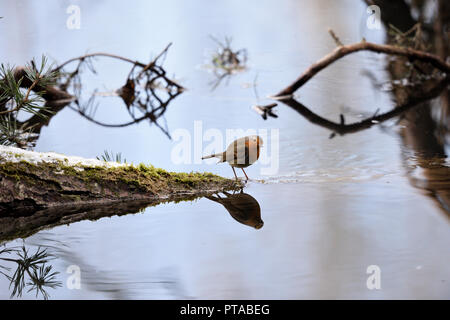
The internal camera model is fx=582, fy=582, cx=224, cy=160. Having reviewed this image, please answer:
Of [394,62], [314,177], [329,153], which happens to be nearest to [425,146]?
[329,153]

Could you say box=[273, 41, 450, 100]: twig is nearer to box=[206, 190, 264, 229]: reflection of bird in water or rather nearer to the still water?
the still water

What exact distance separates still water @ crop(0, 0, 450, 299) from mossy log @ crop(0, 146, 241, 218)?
0.16 m

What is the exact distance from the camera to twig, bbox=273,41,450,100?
541cm

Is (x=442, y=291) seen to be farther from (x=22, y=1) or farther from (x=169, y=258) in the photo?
(x=22, y=1)

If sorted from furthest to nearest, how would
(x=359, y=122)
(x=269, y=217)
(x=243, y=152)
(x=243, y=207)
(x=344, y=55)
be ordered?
1. (x=344, y=55)
2. (x=359, y=122)
3. (x=243, y=152)
4. (x=243, y=207)
5. (x=269, y=217)

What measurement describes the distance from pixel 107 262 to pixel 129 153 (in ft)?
5.55

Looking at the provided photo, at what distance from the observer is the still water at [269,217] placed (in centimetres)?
210

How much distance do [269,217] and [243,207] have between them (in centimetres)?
18

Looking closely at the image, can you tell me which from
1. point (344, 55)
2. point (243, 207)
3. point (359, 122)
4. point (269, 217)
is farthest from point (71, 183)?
point (344, 55)

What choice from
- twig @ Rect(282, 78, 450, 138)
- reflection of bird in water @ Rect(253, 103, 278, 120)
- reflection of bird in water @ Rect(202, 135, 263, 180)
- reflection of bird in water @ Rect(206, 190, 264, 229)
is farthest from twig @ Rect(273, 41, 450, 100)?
reflection of bird in water @ Rect(206, 190, 264, 229)

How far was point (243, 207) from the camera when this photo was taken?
2.87m

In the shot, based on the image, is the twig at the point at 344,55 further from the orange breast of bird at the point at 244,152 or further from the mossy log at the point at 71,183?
the mossy log at the point at 71,183

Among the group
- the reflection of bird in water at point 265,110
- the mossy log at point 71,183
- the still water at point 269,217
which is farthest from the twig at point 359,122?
the mossy log at point 71,183

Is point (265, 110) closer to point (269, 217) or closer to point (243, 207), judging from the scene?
point (243, 207)
